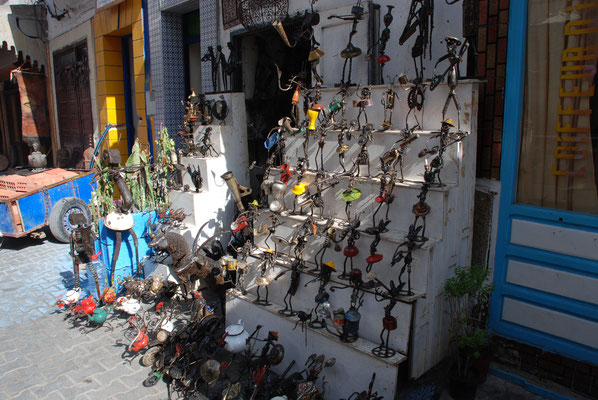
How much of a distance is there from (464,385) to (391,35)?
144 inches

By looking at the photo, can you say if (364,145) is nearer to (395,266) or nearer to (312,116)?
(312,116)

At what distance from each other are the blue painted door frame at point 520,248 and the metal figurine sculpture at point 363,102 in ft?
4.21

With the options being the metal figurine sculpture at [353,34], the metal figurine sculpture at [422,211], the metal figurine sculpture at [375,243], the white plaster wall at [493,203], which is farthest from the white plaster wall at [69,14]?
the white plaster wall at [493,203]

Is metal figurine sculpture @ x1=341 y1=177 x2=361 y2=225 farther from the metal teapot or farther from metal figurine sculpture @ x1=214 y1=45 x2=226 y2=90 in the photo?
metal figurine sculpture @ x1=214 y1=45 x2=226 y2=90

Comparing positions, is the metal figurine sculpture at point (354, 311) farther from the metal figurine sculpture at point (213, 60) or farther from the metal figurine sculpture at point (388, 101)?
the metal figurine sculpture at point (213, 60)

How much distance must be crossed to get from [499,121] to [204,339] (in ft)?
11.5

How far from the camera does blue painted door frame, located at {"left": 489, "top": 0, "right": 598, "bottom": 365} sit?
358 centimetres

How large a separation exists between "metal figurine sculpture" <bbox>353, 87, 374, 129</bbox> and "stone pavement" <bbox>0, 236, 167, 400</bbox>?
11.0 feet

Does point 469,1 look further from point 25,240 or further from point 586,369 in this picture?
point 25,240

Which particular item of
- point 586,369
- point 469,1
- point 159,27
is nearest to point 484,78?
point 469,1

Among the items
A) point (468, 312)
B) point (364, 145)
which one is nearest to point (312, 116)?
point (364, 145)

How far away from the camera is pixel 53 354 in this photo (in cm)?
462

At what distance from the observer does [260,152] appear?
24.8ft

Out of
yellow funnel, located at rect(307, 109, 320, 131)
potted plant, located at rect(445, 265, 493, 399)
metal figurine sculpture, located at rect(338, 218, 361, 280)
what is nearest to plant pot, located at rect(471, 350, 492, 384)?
potted plant, located at rect(445, 265, 493, 399)
